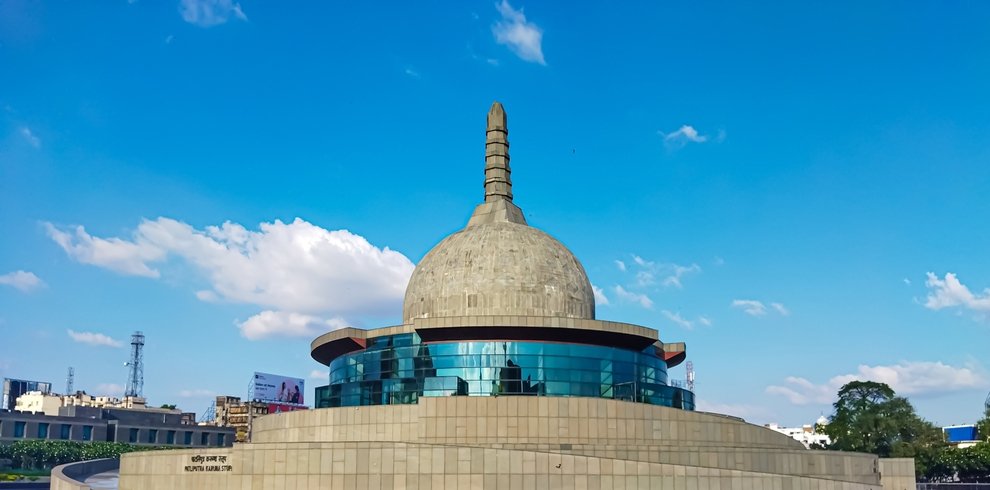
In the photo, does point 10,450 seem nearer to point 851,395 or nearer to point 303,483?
point 303,483

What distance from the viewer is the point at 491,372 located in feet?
153

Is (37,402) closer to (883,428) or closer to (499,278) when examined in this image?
(499,278)

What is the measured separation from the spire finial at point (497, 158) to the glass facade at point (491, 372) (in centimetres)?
1548

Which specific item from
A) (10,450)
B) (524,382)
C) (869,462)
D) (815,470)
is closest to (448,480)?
(524,382)

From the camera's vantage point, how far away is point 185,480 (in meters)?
39.4

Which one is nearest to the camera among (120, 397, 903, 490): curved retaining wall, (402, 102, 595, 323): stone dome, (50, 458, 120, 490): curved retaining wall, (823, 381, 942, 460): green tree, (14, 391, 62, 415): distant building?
(120, 397, 903, 490): curved retaining wall

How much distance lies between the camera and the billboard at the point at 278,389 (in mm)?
126000

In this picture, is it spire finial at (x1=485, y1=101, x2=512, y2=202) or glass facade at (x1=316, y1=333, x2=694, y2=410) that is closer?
glass facade at (x1=316, y1=333, x2=694, y2=410)

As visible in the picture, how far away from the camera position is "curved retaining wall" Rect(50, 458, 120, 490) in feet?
135

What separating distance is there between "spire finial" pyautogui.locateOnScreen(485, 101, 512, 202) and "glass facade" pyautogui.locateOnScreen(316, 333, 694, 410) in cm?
1548

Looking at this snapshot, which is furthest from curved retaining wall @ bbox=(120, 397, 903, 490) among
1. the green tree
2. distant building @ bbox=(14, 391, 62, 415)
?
distant building @ bbox=(14, 391, 62, 415)

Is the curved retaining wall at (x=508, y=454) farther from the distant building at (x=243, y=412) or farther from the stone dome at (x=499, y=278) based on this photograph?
the distant building at (x=243, y=412)

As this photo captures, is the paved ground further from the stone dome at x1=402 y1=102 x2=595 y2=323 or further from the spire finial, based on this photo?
the spire finial

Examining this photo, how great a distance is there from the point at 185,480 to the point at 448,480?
11.8 meters
